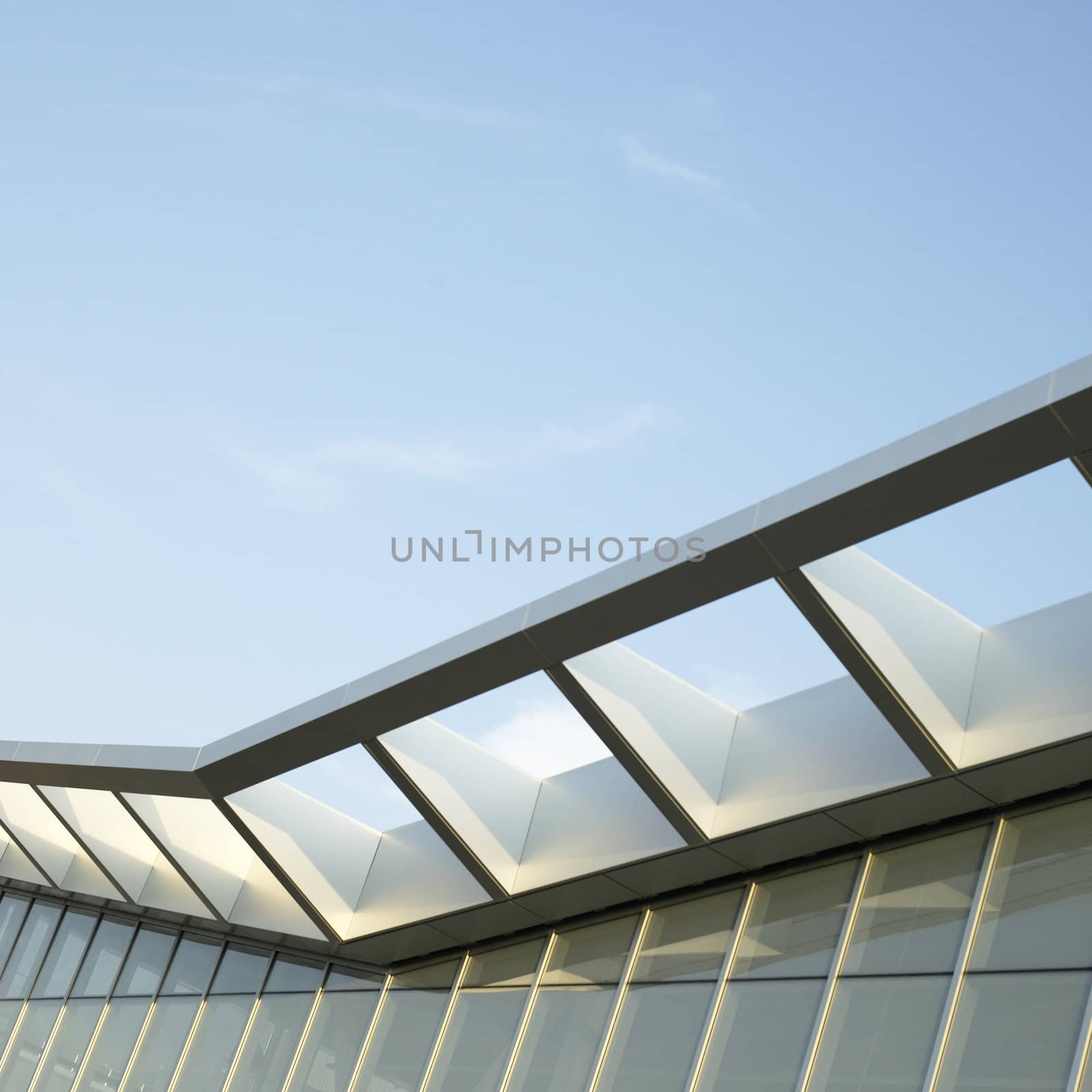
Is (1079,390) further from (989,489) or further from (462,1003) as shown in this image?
(462,1003)

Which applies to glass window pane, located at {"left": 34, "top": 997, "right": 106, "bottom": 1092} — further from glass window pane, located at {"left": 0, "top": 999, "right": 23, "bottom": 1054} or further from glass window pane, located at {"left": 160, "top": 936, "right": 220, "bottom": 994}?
glass window pane, located at {"left": 160, "top": 936, "right": 220, "bottom": 994}

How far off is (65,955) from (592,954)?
12027 millimetres

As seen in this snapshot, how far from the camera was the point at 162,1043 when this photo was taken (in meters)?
16.7

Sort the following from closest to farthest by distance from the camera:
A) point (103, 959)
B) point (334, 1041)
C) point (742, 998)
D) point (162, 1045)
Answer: point (742, 998) → point (334, 1041) → point (162, 1045) → point (103, 959)

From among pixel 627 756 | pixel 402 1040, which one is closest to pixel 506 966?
pixel 402 1040

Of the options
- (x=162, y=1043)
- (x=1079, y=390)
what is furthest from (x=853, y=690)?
(x=162, y=1043)

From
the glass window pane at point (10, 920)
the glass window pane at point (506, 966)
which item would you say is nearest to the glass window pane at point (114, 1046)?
the glass window pane at point (10, 920)

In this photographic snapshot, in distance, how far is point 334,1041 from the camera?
14.3 metres

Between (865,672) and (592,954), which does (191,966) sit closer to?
(592,954)

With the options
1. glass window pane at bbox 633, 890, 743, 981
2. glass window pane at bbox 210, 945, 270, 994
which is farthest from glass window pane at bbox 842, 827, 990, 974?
glass window pane at bbox 210, 945, 270, 994

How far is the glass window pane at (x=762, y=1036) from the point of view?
963cm

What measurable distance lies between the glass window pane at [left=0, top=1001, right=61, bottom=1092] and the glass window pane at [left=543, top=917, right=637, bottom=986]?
1081 centimetres

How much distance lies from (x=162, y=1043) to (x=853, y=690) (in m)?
11.5

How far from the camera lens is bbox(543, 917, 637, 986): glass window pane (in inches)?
464
